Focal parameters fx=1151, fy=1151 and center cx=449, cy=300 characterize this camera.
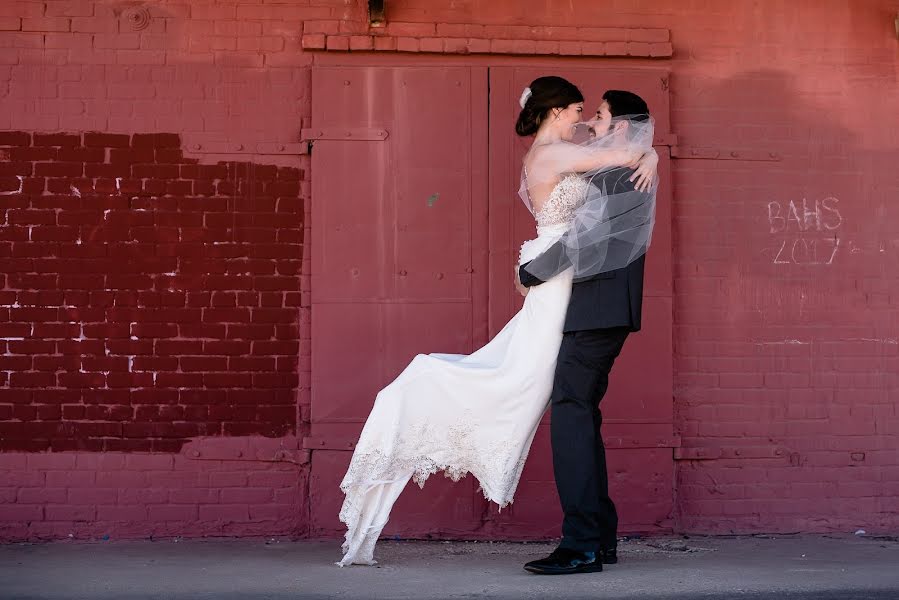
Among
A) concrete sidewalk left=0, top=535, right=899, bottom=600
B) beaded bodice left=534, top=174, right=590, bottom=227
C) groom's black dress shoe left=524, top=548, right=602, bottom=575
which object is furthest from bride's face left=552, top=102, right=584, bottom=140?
concrete sidewalk left=0, top=535, right=899, bottom=600

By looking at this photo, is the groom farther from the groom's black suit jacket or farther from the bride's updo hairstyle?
the bride's updo hairstyle

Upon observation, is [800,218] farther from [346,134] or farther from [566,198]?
[346,134]

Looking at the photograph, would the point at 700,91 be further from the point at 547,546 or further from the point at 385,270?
the point at 547,546

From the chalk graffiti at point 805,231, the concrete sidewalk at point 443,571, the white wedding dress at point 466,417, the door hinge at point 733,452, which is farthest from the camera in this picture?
the chalk graffiti at point 805,231

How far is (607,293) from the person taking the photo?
4824mm

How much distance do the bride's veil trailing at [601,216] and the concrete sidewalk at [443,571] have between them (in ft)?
4.31

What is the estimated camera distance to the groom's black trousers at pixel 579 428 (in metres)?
4.79

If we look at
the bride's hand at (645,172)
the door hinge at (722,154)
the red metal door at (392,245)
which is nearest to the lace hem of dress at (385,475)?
the red metal door at (392,245)

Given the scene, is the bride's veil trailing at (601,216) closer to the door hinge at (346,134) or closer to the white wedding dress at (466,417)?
the white wedding dress at (466,417)

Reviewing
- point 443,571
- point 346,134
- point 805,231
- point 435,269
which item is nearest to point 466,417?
point 443,571

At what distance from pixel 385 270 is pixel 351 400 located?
699mm

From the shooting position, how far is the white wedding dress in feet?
16.0

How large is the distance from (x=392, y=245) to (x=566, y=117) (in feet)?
4.35

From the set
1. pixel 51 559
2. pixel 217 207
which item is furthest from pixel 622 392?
pixel 51 559
